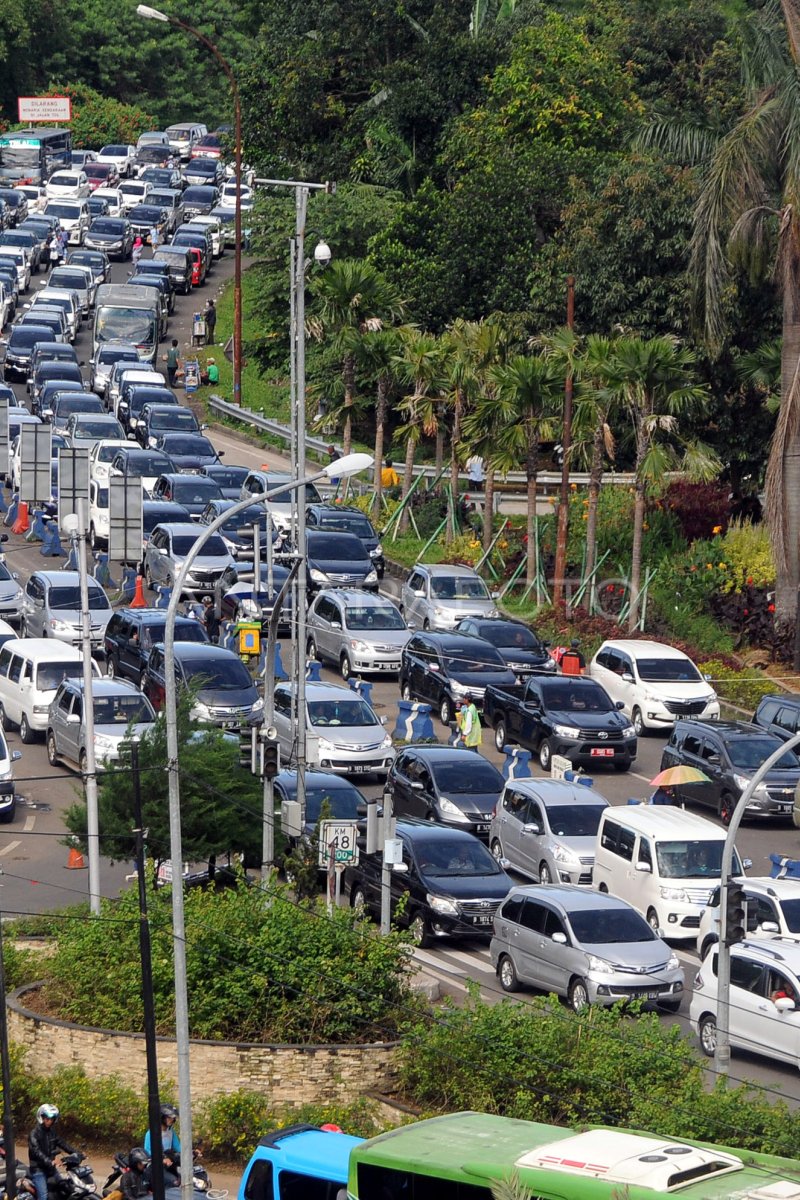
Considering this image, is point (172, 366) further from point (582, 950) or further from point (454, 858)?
point (582, 950)

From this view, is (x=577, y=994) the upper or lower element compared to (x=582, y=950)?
lower

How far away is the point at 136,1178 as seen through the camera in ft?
64.3

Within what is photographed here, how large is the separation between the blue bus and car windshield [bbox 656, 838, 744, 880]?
2973 inches

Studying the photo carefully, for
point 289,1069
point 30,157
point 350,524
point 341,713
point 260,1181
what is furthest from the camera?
point 30,157

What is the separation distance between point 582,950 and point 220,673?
42.1 ft

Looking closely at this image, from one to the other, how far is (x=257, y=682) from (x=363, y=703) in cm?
355

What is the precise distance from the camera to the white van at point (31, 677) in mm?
36094

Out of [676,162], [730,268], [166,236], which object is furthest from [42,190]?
[730,268]

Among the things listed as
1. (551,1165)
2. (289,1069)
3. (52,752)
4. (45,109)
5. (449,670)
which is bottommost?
(289,1069)

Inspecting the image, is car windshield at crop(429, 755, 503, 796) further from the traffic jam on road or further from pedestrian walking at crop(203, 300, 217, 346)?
pedestrian walking at crop(203, 300, 217, 346)

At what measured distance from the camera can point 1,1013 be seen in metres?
21.2

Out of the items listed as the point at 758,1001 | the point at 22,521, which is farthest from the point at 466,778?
the point at 22,521

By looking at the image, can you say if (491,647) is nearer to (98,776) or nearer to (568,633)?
(568,633)

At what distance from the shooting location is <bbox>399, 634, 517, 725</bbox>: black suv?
3756 centimetres
